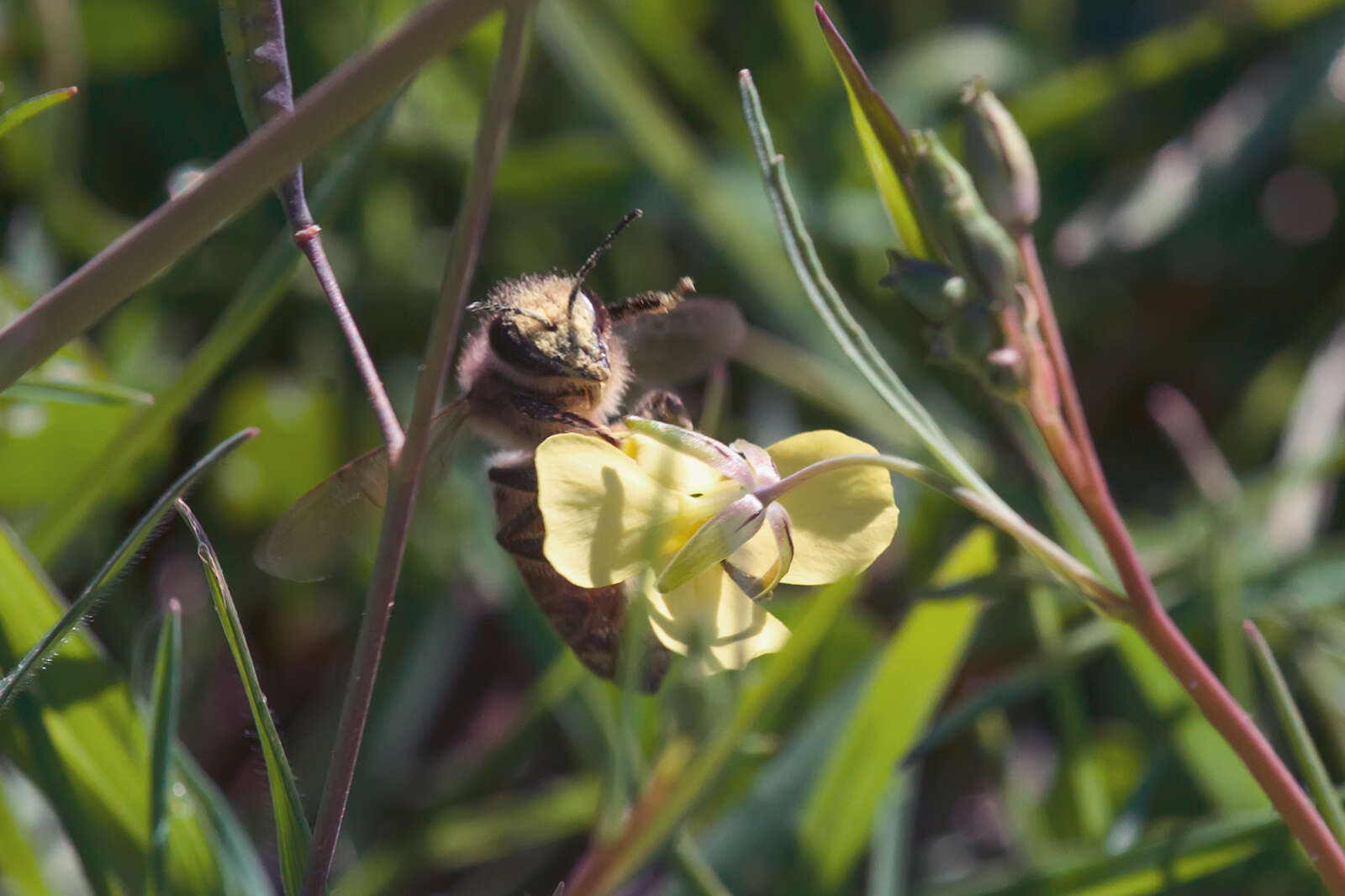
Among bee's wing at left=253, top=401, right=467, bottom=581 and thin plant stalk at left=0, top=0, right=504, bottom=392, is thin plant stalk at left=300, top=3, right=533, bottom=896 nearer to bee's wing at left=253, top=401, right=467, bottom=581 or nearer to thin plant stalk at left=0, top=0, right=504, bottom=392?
thin plant stalk at left=0, top=0, right=504, bottom=392

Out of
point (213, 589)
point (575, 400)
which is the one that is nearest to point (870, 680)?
point (575, 400)

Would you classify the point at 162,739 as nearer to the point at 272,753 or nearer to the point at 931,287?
the point at 272,753

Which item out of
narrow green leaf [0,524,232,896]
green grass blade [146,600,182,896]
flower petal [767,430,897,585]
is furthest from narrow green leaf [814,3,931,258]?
narrow green leaf [0,524,232,896]

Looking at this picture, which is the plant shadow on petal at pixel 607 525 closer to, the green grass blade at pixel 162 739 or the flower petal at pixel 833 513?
the flower petal at pixel 833 513

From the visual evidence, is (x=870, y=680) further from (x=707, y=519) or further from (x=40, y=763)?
(x=40, y=763)

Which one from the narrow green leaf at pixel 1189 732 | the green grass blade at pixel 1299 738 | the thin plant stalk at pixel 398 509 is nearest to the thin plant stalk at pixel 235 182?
the thin plant stalk at pixel 398 509
